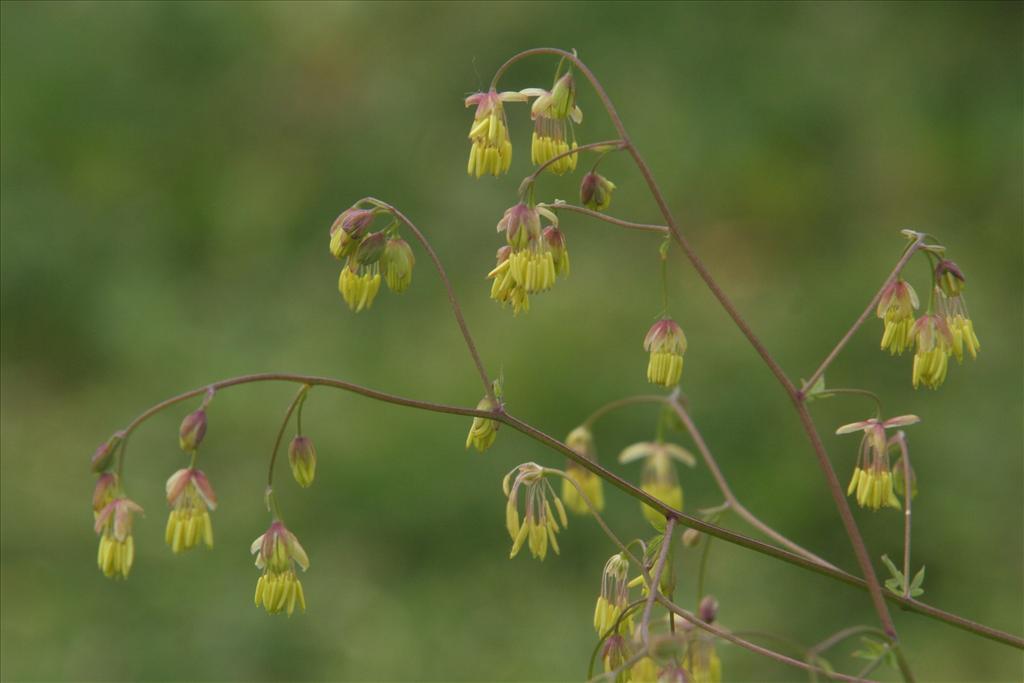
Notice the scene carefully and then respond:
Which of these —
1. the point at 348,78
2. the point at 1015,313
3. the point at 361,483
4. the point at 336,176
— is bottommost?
the point at 361,483

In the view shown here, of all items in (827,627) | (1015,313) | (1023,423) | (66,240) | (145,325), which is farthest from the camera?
(66,240)

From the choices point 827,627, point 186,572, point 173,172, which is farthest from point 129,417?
point 827,627

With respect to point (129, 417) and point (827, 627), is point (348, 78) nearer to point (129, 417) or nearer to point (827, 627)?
point (129, 417)

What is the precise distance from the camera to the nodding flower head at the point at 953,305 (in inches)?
69.4

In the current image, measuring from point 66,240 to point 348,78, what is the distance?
4.30 feet

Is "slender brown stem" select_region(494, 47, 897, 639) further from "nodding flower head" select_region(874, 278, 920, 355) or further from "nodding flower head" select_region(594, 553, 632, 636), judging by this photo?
"nodding flower head" select_region(594, 553, 632, 636)

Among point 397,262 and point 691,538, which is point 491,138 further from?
point 691,538

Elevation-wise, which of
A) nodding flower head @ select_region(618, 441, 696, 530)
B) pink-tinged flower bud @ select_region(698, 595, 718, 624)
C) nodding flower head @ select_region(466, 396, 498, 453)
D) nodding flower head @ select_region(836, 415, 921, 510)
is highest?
nodding flower head @ select_region(466, 396, 498, 453)

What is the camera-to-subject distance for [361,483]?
395 cm

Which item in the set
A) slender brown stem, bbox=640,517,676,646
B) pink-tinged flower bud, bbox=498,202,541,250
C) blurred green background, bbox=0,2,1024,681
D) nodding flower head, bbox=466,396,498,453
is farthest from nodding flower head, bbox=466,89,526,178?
blurred green background, bbox=0,2,1024,681

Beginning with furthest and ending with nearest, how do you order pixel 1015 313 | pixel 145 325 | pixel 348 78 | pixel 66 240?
pixel 348 78 → pixel 66 240 → pixel 145 325 → pixel 1015 313

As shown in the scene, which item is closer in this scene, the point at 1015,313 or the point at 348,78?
the point at 1015,313

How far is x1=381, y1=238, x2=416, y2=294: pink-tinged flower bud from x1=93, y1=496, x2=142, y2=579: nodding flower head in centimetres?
49

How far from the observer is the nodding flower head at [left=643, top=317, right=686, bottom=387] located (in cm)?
188
